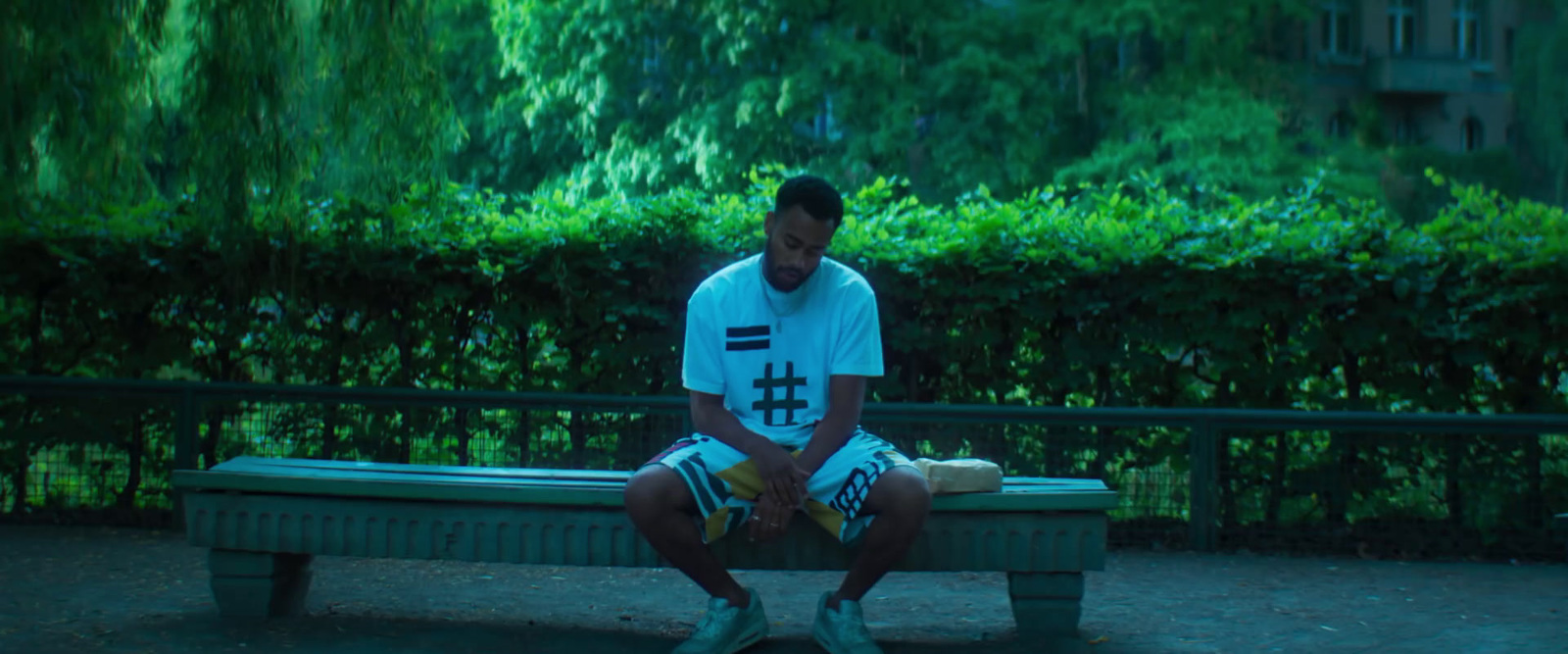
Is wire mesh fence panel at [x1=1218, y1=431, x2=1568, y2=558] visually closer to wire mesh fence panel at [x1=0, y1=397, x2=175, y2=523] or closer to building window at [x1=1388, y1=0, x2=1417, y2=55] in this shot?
wire mesh fence panel at [x1=0, y1=397, x2=175, y2=523]

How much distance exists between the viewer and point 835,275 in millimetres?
5262

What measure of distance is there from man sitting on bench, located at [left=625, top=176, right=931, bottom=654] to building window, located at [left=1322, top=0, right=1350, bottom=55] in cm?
3619

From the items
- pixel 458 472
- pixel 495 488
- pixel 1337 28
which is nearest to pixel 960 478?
pixel 495 488

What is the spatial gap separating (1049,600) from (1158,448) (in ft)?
8.04

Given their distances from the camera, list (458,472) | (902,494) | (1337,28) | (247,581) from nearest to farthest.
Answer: (902,494) < (247,581) < (458,472) < (1337,28)

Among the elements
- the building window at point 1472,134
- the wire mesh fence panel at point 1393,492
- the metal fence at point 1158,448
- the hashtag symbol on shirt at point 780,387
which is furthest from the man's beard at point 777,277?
the building window at point 1472,134

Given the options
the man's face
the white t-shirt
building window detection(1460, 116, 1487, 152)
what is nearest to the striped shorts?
the white t-shirt

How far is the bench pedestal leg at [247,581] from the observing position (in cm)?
550

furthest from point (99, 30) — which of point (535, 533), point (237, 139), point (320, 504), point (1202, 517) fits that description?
point (1202, 517)

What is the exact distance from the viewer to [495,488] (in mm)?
5371

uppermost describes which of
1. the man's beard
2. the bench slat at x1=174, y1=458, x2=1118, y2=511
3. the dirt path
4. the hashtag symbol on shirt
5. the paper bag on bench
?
the man's beard

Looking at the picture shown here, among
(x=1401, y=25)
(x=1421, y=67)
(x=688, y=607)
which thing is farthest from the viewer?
(x=1401, y=25)

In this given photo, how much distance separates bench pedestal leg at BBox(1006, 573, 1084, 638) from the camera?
17.5 feet

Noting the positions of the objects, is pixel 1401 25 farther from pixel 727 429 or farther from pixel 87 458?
pixel 727 429
